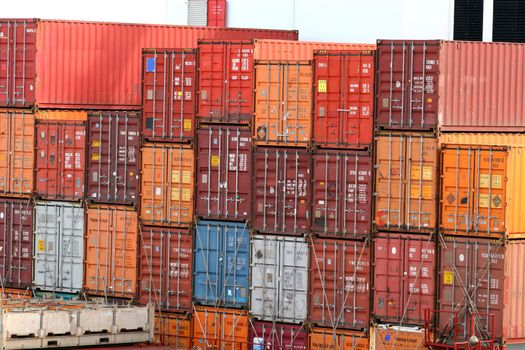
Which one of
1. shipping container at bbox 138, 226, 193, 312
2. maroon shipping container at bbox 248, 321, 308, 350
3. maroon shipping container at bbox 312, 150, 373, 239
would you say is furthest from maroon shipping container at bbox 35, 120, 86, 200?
maroon shipping container at bbox 312, 150, 373, 239

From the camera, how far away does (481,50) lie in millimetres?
35656

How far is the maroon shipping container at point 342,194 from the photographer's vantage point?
34.8m

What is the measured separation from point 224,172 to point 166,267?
10.5ft

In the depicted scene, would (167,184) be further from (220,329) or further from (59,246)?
(220,329)

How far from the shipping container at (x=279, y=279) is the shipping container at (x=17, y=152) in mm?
7787

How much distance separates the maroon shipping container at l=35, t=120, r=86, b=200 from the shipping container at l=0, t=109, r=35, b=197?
0.85ft

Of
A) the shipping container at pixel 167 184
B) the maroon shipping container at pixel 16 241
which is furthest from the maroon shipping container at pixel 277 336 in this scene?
the maroon shipping container at pixel 16 241

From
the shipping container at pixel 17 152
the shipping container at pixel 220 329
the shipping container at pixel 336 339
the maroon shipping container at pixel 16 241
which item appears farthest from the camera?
the shipping container at pixel 17 152

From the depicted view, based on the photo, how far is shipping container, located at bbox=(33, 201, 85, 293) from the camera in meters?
39.0

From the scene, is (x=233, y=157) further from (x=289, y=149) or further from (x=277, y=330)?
(x=277, y=330)

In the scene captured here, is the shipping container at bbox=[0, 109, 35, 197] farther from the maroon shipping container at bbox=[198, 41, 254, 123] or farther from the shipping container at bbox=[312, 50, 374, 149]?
the shipping container at bbox=[312, 50, 374, 149]

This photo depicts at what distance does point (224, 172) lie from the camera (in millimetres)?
36844

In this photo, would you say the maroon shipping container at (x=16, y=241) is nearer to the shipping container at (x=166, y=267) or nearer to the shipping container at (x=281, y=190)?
→ the shipping container at (x=166, y=267)

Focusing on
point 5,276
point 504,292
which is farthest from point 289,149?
point 5,276
